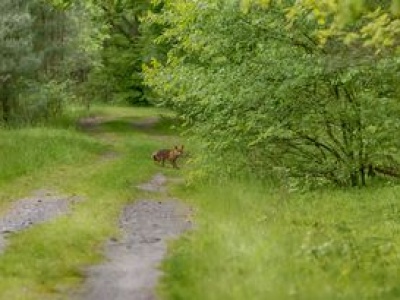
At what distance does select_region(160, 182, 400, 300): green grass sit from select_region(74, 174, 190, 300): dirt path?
25 centimetres

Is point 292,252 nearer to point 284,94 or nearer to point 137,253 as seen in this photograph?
point 137,253

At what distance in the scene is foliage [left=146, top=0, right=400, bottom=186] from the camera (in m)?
15.0

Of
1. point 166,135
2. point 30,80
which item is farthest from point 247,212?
point 166,135

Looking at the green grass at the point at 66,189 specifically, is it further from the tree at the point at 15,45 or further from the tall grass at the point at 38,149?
the tree at the point at 15,45

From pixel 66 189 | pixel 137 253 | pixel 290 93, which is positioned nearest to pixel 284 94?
pixel 290 93

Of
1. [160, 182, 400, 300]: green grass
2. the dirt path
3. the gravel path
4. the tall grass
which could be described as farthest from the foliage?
the tall grass

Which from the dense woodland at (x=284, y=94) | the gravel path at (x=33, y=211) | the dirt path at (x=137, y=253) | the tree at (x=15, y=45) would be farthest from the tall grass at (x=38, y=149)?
the dirt path at (x=137, y=253)

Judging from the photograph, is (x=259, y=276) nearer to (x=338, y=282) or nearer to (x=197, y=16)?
(x=338, y=282)

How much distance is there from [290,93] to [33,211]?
212 inches

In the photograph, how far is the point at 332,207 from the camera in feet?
44.1

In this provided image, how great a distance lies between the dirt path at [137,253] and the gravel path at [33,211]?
1281 mm

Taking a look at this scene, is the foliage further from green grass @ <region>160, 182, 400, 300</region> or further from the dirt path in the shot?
the dirt path

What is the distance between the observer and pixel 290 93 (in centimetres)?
1553

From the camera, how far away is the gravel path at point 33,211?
13240 millimetres
